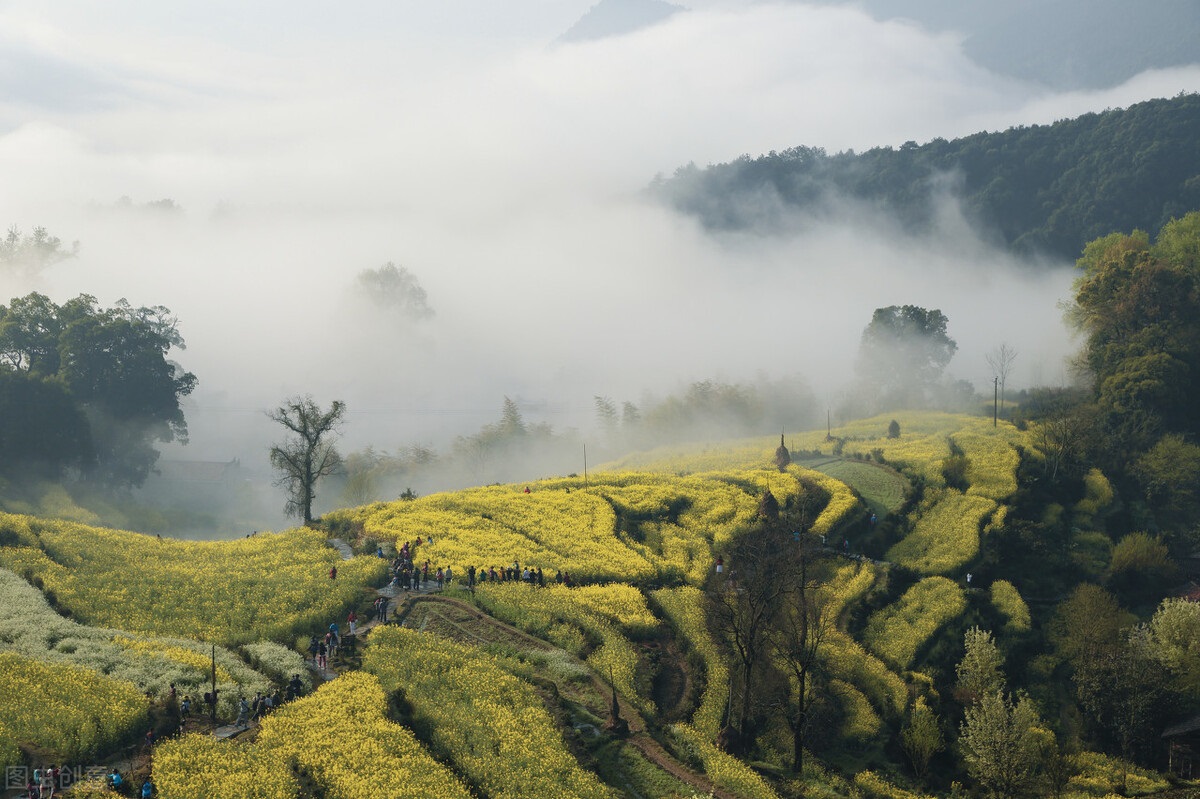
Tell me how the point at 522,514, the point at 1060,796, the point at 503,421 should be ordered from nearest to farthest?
the point at 1060,796, the point at 522,514, the point at 503,421

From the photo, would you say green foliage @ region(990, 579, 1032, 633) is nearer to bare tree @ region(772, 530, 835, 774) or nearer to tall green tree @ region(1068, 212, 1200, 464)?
bare tree @ region(772, 530, 835, 774)

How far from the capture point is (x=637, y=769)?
136 ft

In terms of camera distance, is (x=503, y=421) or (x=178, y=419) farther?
(x=503, y=421)

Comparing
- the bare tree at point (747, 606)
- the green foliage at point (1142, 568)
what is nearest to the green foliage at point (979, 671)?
the bare tree at point (747, 606)

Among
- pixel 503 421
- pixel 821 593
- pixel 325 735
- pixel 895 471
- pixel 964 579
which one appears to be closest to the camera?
pixel 325 735

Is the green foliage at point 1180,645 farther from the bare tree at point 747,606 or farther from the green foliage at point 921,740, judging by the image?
the bare tree at point 747,606

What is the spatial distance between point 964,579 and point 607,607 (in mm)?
26184

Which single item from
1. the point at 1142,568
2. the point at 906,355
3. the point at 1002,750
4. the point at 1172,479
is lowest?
the point at 1002,750

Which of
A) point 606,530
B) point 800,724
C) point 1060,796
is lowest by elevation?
point 1060,796

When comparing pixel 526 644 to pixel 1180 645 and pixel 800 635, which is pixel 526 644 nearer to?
pixel 800 635

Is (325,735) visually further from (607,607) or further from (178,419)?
(178,419)

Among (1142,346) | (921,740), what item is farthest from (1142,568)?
(1142,346)

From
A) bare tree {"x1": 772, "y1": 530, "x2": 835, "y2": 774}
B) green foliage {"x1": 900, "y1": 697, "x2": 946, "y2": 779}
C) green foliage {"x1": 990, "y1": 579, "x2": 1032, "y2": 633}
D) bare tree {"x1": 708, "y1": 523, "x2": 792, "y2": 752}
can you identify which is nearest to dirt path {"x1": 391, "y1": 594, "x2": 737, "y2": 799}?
bare tree {"x1": 708, "y1": 523, "x2": 792, "y2": 752}

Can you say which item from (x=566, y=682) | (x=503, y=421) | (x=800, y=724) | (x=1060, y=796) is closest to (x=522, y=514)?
(x=566, y=682)
